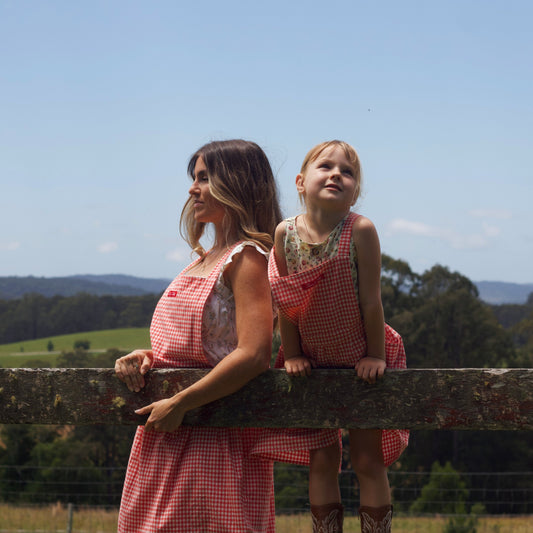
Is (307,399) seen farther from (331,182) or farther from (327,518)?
(331,182)

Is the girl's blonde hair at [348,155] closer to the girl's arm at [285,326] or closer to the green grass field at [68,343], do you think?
the girl's arm at [285,326]

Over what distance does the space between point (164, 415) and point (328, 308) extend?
0.67 metres

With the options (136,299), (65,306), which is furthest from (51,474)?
(65,306)

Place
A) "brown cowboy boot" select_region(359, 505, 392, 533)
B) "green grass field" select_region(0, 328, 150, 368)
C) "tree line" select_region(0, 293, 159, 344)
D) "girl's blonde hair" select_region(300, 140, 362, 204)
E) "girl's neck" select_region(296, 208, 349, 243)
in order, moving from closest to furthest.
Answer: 1. "brown cowboy boot" select_region(359, 505, 392, 533)
2. "girl's neck" select_region(296, 208, 349, 243)
3. "girl's blonde hair" select_region(300, 140, 362, 204)
4. "green grass field" select_region(0, 328, 150, 368)
5. "tree line" select_region(0, 293, 159, 344)

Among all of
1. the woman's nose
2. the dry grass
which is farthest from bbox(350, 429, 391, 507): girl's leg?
the dry grass

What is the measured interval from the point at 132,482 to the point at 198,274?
0.80m

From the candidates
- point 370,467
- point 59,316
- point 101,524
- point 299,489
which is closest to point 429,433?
point 299,489

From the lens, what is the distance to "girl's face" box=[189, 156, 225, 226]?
9.11ft

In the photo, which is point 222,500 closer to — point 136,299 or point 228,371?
point 228,371

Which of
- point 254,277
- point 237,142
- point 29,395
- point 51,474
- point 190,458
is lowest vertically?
point 51,474

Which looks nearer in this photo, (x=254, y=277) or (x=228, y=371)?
(x=228, y=371)

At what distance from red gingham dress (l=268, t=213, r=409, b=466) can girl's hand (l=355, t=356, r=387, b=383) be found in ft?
0.75

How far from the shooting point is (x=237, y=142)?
283cm

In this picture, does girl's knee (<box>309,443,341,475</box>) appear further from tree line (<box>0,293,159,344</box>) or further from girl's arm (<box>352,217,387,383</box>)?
tree line (<box>0,293,159,344</box>)
